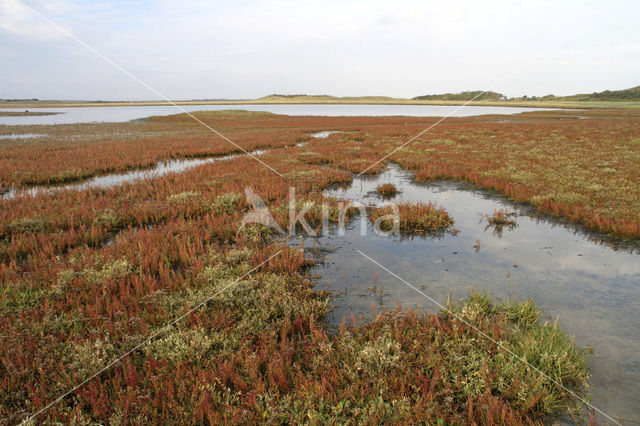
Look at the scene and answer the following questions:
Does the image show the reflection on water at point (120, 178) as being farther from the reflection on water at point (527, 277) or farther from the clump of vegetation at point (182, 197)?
the reflection on water at point (527, 277)

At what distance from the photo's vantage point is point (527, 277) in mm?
6145

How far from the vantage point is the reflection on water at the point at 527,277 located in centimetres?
412

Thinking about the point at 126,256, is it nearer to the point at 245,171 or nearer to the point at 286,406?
the point at 286,406

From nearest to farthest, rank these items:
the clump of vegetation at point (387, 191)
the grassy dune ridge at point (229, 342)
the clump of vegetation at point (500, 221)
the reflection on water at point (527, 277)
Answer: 1. the grassy dune ridge at point (229, 342)
2. the reflection on water at point (527, 277)
3. the clump of vegetation at point (500, 221)
4. the clump of vegetation at point (387, 191)

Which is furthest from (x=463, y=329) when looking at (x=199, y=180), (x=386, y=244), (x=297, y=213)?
(x=199, y=180)

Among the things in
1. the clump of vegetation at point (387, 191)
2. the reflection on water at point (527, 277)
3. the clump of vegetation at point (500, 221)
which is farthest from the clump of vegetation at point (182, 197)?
the clump of vegetation at point (500, 221)

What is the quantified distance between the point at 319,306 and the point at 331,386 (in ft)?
5.45

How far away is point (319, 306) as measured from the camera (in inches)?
199

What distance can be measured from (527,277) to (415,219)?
134 inches

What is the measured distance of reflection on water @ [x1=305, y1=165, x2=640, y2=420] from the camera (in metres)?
4.12

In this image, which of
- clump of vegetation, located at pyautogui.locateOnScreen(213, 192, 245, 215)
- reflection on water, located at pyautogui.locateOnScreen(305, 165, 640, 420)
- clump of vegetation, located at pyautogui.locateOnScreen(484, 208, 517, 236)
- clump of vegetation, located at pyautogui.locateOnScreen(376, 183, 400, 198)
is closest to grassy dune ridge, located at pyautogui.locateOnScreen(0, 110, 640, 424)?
reflection on water, located at pyautogui.locateOnScreen(305, 165, 640, 420)

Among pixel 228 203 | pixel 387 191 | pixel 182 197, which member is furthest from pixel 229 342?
pixel 387 191

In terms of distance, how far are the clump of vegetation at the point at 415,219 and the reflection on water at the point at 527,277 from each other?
1.71 feet

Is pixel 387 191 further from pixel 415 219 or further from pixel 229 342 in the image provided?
pixel 229 342
